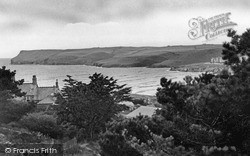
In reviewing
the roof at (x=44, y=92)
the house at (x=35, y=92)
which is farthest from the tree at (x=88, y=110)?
the roof at (x=44, y=92)

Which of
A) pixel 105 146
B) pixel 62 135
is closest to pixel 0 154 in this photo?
pixel 105 146

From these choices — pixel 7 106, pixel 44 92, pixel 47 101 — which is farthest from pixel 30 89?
pixel 7 106

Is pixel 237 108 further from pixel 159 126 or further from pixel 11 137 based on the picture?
pixel 11 137

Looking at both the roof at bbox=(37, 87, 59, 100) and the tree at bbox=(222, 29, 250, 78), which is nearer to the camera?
the tree at bbox=(222, 29, 250, 78)

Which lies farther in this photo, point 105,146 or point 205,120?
point 105,146

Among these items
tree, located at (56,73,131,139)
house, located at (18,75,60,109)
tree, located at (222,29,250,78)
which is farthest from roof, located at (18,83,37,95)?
tree, located at (222,29,250,78)

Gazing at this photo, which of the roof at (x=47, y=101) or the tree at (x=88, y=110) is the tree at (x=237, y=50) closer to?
the tree at (x=88, y=110)

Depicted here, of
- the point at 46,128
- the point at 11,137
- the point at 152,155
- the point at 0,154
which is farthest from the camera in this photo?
the point at 46,128

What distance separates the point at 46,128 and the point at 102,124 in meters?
4.49

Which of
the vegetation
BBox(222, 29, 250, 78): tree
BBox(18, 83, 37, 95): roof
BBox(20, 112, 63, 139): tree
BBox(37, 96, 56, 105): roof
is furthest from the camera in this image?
BBox(18, 83, 37, 95): roof

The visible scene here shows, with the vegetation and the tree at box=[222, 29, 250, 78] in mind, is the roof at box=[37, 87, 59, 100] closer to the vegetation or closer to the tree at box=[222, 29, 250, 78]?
the vegetation

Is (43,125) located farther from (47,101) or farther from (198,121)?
(47,101)

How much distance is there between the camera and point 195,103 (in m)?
12.6

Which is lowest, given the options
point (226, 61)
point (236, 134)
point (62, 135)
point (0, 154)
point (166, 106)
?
point (62, 135)
